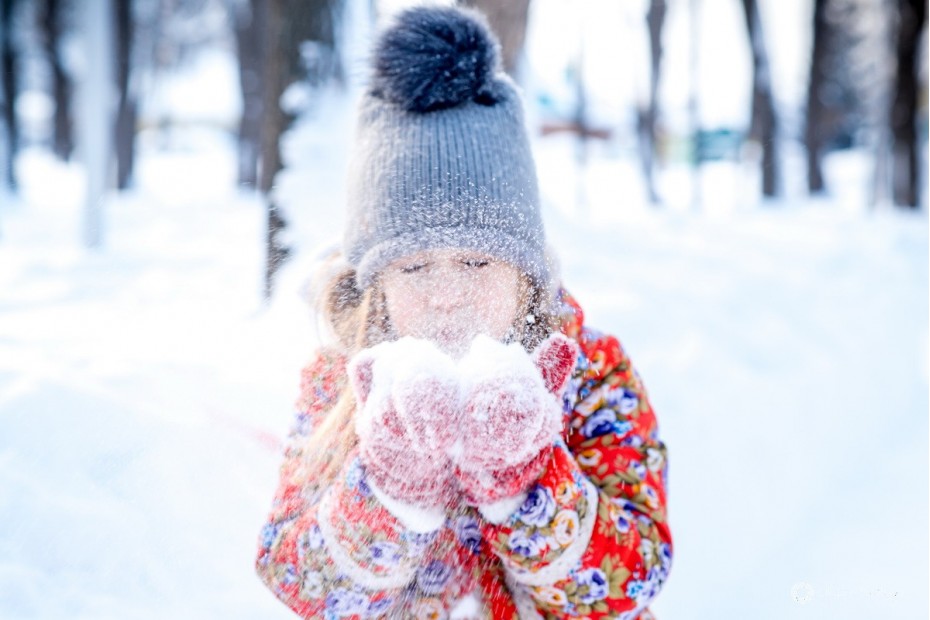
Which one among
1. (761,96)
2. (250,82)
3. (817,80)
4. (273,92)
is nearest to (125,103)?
(250,82)

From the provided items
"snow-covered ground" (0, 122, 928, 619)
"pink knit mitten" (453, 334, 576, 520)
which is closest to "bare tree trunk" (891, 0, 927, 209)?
"snow-covered ground" (0, 122, 928, 619)

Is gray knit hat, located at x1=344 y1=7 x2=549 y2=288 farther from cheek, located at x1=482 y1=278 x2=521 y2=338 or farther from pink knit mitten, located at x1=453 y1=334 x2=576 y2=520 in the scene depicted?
pink knit mitten, located at x1=453 y1=334 x2=576 y2=520

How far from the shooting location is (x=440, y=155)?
1.10 m

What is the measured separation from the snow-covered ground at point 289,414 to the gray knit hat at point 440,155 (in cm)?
20

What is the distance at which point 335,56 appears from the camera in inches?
97.2

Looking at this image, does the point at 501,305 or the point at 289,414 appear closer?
the point at 501,305

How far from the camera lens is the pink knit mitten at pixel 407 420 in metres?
0.84

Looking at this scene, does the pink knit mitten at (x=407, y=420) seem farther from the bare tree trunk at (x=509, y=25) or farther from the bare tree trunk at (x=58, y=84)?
the bare tree trunk at (x=58, y=84)

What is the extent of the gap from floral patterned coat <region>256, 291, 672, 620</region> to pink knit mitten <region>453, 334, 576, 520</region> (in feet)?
0.20

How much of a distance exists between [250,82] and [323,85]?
11.5m

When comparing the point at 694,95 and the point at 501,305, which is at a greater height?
the point at 694,95

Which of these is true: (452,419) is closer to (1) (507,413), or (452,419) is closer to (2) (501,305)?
(1) (507,413)

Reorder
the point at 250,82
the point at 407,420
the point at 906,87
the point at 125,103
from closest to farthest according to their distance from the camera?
the point at 407,420 → the point at 906,87 → the point at 125,103 → the point at 250,82

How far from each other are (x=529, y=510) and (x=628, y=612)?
0.24m
